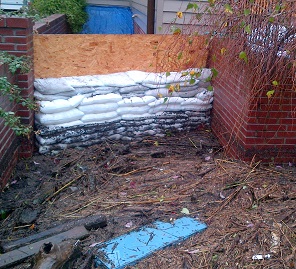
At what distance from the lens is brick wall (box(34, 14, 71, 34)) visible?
234 inches

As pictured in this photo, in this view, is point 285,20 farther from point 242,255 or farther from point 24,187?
point 24,187

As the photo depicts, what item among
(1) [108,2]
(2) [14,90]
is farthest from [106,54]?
(1) [108,2]

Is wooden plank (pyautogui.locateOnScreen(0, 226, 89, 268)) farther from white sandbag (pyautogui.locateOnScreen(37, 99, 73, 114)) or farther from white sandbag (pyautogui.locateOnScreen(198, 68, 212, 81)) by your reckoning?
white sandbag (pyautogui.locateOnScreen(198, 68, 212, 81))

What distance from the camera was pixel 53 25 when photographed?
7141 millimetres

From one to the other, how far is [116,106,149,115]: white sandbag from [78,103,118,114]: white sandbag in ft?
0.26

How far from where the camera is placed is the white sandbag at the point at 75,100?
5201 mm

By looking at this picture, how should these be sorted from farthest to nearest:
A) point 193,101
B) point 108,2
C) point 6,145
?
point 108,2 → point 193,101 → point 6,145

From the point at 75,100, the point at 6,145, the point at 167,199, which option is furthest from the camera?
the point at 75,100

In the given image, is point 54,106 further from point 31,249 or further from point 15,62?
point 31,249

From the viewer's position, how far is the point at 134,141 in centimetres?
565

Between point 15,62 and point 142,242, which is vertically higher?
point 15,62

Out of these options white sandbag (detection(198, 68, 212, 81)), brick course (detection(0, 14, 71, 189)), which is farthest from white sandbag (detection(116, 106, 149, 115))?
brick course (detection(0, 14, 71, 189))

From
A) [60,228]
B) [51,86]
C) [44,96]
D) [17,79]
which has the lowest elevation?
[60,228]

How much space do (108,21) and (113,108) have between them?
221 inches
